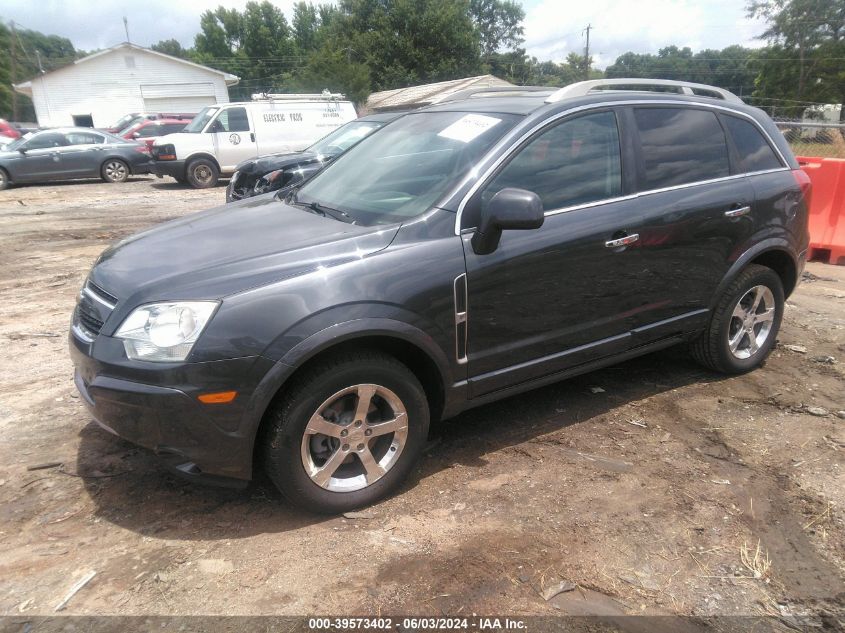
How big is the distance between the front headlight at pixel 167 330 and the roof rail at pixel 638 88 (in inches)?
87.4

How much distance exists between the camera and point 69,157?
643 inches

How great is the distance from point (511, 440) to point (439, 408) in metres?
0.67

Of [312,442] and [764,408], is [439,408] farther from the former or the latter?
[764,408]

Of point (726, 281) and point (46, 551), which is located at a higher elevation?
point (726, 281)

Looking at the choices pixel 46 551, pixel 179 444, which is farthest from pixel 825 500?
pixel 46 551

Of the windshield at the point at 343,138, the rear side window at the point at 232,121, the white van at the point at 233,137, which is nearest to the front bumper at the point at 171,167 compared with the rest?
the white van at the point at 233,137

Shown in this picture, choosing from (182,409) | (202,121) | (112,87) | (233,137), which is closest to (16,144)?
(202,121)

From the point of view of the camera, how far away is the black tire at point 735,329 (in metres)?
4.16

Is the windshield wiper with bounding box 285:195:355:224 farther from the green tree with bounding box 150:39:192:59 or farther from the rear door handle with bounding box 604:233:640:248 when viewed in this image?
the green tree with bounding box 150:39:192:59

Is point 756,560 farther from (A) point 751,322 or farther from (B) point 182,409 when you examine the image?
(B) point 182,409

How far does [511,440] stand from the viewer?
143 inches

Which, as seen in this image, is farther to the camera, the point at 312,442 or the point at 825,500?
the point at 825,500

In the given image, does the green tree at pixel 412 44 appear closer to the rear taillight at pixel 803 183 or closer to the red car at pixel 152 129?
the red car at pixel 152 129

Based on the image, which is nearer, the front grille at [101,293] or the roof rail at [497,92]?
the front grille at [101,293]
